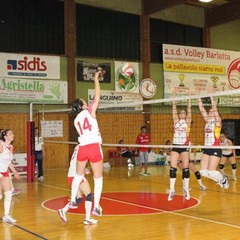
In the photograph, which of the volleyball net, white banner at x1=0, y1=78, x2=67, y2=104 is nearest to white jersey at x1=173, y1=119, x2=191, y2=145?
the volleyball net

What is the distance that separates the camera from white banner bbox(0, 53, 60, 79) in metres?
17.9

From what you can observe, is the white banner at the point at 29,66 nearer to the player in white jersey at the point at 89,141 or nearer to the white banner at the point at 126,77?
the white banner at the point at 126,77

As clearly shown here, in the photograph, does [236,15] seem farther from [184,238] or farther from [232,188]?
[184,238]

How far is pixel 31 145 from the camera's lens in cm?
1366

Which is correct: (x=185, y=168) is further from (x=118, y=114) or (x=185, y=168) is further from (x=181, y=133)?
(x=118, y=114)

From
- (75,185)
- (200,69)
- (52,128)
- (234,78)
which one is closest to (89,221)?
(75,185)

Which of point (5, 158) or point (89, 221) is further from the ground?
point (5, 158)

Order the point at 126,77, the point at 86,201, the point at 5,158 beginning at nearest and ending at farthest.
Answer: the point at 86,201 < the point at 5,158 < the point at 126,77

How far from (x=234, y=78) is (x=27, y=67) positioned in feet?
39.6

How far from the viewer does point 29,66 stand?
724 inches

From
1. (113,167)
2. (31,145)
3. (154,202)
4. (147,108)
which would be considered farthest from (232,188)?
(147,108)

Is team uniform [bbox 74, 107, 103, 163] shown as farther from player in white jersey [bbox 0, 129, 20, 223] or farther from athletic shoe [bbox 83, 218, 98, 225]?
player in white jersey [bbox 0, 129, 20, 223]

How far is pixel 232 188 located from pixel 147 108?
976 cm

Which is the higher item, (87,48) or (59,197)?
(87,48)
